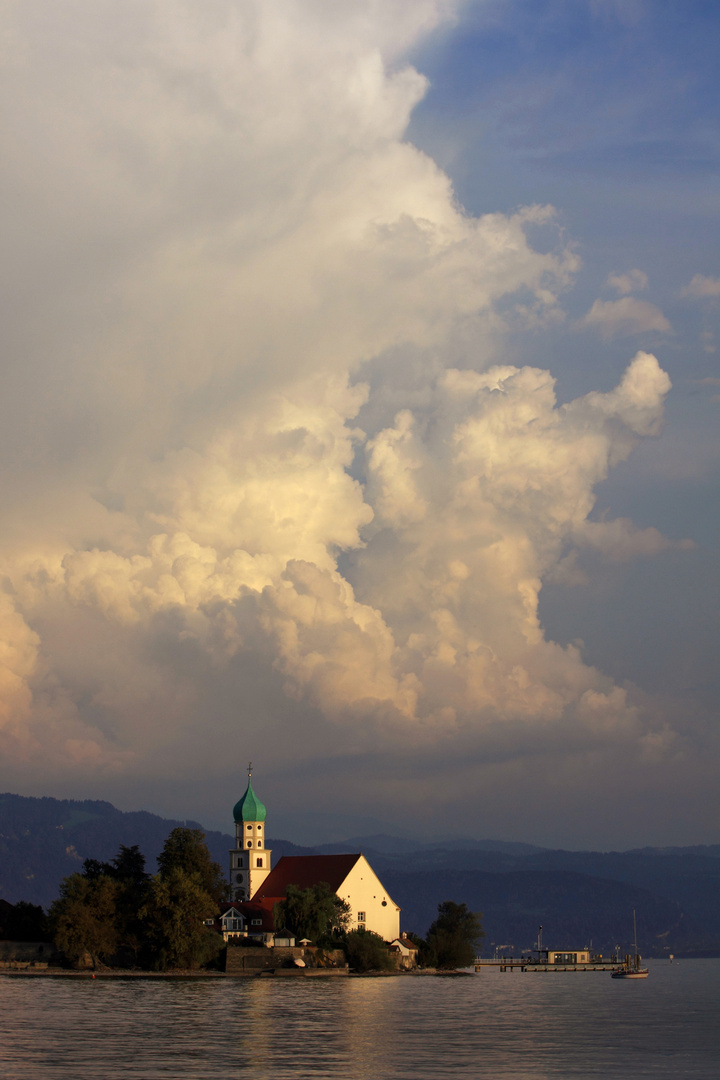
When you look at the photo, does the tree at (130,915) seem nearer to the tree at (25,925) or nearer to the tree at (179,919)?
the tree at (179,919)

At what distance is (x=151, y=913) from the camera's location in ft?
409

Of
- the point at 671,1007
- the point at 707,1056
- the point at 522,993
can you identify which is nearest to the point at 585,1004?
the point at 671,1007

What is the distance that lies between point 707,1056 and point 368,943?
7975cm

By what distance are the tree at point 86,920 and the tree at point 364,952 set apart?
2622 cm

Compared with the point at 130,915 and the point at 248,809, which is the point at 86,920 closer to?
the point at 130,915

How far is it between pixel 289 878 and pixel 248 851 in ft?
23.3

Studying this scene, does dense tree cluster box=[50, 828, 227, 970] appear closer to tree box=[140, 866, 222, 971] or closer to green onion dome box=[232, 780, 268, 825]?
tree box=[140, 866, 222, 971]

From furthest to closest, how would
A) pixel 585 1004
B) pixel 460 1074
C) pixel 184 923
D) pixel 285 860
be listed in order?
1. pixel 285 860
2. pixel 184 923
3. pixel 585 1004
4. pixel 460 1074

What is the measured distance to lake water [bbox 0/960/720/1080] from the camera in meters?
54.6

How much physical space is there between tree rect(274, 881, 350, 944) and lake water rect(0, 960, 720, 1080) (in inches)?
881

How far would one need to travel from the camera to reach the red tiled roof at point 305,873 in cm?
15725

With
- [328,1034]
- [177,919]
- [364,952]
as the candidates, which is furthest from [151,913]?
[328,1034]

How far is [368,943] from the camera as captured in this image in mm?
140250

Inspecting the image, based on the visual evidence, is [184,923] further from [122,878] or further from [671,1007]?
[671,1007]
